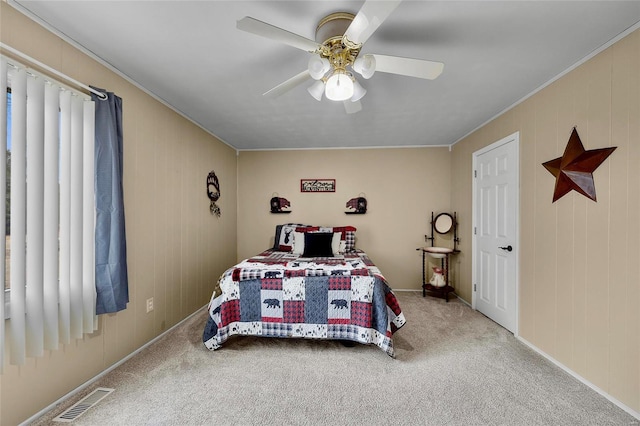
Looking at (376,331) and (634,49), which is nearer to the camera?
(634,49)

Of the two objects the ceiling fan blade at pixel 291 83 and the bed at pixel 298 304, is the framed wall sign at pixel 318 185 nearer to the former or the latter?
the bed at pixel 298 304

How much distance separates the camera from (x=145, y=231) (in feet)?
8.06

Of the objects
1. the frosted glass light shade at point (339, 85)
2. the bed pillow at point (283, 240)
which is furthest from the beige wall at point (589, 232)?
the bed pillow at point (283, 240)

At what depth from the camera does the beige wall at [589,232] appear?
1665mm

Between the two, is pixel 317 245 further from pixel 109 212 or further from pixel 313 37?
pixel 313 37

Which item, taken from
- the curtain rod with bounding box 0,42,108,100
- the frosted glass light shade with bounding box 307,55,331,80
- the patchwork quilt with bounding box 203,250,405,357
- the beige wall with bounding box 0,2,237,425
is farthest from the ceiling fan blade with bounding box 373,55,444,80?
the beige wall with bounding box 0,2,237,425

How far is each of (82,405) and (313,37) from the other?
2.75m

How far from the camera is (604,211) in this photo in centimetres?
182

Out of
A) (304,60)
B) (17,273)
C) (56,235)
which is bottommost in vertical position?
(17,273)

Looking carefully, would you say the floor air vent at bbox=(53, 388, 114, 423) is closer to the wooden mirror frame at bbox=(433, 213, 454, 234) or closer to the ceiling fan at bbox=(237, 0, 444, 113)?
the ceiling fan at bbox=(237, 0, 444, 113)

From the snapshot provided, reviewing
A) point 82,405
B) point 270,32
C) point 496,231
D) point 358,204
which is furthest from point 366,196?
point 82,405

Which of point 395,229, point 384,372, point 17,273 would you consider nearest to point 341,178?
point 395,229

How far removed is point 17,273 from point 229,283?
1362 millimetres

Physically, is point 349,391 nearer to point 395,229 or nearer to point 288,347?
point 288,347
